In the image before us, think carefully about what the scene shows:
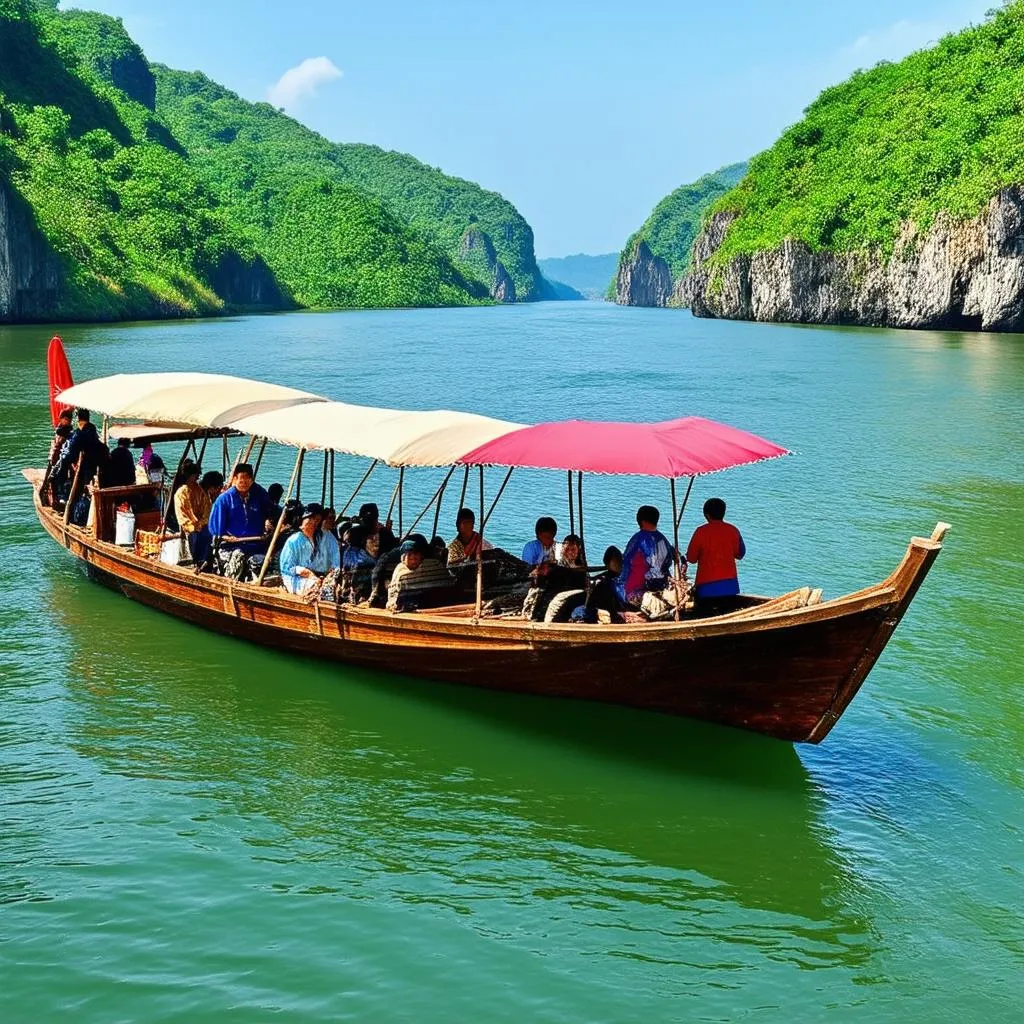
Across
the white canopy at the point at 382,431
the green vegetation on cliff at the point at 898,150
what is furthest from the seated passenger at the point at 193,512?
the green vegetation on cliff at the point at 898,150

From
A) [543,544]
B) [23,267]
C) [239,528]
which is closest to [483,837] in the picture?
[543,544]

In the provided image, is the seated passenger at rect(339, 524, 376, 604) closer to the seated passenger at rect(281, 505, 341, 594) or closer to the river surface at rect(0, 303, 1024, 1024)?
the seated passenger at rect(281, 505, 341, 594)

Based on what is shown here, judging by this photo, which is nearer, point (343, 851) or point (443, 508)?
point (343, 851)

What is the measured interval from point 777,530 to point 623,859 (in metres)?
10.6

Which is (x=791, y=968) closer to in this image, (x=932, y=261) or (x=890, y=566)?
(x=890, y=566)

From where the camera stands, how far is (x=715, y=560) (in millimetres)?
9891

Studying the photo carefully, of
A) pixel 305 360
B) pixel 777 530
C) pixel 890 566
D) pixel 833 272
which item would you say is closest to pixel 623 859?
pixel 890 566

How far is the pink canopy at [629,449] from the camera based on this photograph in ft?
29.7

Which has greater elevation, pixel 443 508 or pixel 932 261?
pixel 932 261

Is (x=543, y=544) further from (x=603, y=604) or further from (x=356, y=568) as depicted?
(x=356, y=568)

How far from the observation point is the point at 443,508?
773 inches

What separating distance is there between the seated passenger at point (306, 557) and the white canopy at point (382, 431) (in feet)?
2.70

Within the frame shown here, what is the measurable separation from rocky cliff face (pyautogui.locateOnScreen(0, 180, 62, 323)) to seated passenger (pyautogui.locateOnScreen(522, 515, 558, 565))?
64323 mm

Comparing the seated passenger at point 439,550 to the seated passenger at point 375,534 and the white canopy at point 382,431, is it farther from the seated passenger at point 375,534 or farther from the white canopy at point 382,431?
the white canopy at point 382,431
